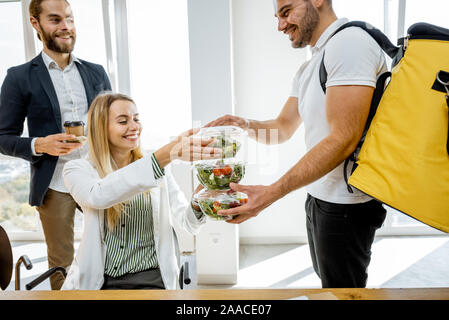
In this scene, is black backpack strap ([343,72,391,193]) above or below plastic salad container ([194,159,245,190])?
above

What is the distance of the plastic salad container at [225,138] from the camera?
833 mm

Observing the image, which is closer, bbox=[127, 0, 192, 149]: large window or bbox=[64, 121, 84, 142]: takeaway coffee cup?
bbox=[64, 121, 84, 142]: takeaway coffee cup

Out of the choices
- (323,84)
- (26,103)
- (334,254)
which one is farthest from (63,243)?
(323,84)

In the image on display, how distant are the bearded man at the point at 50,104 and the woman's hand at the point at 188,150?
0.79 meters

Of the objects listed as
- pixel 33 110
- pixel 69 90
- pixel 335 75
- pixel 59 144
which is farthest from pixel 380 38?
pixel 33 110

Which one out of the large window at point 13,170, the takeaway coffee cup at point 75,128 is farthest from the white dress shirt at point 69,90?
the large window at point 13,170

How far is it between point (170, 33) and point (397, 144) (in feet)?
6.16

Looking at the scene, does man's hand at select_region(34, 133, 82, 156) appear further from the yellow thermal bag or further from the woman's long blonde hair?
the yellow thermal bag

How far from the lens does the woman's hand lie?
2.74 ft

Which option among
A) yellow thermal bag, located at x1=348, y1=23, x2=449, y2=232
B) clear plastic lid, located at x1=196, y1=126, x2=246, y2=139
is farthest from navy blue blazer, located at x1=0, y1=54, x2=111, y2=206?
yellow thermal bag, located at x1=348, y1=23, x2=449, y2=232

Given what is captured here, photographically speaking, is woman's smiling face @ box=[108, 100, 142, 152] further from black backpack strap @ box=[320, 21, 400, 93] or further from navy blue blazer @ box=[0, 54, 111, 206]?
black backpack strap @ box=[320, 21, 400, 93]

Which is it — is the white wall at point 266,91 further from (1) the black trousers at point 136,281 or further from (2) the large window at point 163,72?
(1) the black trousers at point 136,281

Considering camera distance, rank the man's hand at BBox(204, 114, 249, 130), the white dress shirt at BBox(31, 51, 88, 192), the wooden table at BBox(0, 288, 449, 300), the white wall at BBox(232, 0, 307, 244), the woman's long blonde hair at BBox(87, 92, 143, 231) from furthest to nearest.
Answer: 1. the white wall at BBox(232, 0, 307, 244)
2. the white dress shirt at BBox(31, 51, 88, 192)
3. the woman's long blonde hair at BBox(87, 92, 143, 231)
4. the man's hand at BBox(204, 114, 249, 130)
5. the wooden table at BBox(0, 288, 449, 300)

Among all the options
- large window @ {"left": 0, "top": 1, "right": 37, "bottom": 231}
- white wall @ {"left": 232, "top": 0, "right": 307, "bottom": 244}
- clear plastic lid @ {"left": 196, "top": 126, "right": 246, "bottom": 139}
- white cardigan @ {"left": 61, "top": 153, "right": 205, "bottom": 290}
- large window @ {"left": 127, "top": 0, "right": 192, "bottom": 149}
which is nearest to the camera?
clear plastic lid @ {"left": 196, "top": 126, "right": 246, "bottom": 139}
